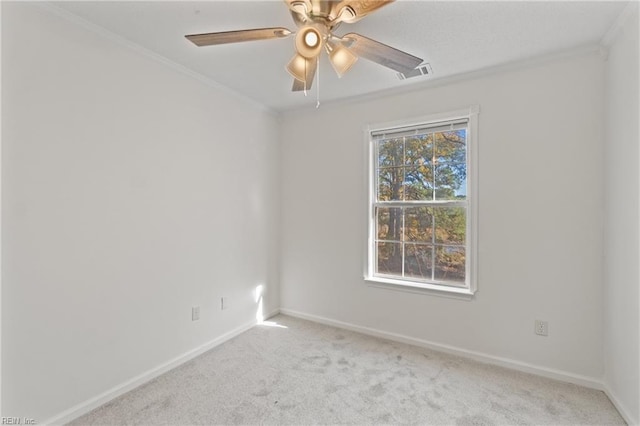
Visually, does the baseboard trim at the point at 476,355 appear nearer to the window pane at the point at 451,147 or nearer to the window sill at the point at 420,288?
the window sill at the point at 420,288

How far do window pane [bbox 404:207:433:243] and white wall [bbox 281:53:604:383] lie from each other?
450 millimetres

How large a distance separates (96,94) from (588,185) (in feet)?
11.6

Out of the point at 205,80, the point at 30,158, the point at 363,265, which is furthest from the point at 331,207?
the point at 30,158

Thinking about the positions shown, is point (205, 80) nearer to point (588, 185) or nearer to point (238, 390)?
point (238, 390)

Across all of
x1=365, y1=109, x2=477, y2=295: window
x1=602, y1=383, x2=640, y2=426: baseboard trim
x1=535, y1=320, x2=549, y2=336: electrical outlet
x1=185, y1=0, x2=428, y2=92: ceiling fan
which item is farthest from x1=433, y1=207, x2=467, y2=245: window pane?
x1=185, y1=0, x2=428, y2=92: ceiling fan

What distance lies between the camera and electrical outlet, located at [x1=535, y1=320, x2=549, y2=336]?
2.30 metres

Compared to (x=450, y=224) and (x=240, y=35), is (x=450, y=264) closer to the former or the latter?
(x=450, y=224)

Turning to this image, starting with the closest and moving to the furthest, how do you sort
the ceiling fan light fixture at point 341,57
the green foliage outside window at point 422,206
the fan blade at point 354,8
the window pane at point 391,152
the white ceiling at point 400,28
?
1. the fan blade at point 354,8
2. the ceiling fan light fixture at point 341,57
3. the white ceiling at point 400,28
4. the green foliage outside window at point 422,206
5. the window pane at point 391,152

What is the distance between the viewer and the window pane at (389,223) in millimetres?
3029

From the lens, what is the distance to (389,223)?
121 inches

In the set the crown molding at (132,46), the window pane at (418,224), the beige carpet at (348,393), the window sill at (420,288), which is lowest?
the beige carpet at (348,393)

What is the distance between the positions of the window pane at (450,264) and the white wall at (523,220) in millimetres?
193

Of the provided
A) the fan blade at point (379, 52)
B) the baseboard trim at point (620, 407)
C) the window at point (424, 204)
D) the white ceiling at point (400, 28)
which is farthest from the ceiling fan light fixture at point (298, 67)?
the baseboard trim at point (620, 407)

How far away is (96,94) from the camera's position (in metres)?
1.96
